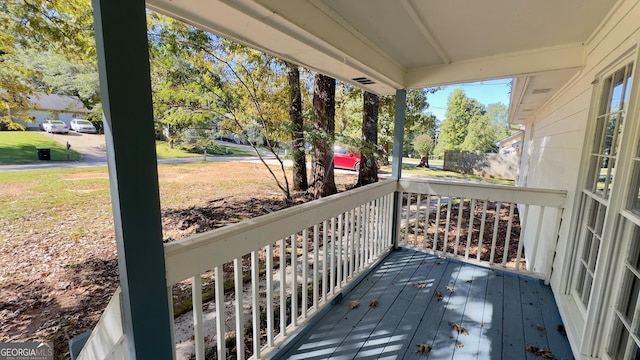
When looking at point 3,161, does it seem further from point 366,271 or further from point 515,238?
point 515,238

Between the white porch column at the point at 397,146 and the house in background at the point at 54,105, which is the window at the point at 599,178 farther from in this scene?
the house in background at the point at 54,105

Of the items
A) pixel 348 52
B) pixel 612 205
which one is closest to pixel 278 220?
pixel 348 52

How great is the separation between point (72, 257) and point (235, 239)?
13.7 ft

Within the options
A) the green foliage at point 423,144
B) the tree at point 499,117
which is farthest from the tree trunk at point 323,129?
the tree at point 499,117

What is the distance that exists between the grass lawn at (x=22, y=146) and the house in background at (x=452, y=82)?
398 inches

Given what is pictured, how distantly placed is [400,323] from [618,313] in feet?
4.17

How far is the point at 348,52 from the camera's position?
2.08 meters

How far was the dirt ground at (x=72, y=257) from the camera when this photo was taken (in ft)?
9.23

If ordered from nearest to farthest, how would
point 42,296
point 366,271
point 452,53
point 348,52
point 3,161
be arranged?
point 348,52 < point 452,53 < point 366,271 < point 42,296 < point 3,161

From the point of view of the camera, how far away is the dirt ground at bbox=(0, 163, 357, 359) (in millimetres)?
2814

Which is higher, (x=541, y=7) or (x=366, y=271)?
(x=541, y=7)

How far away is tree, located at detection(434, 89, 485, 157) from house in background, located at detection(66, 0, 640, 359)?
73.7 feet

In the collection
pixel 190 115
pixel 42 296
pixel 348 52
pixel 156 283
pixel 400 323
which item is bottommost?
pixel 42 296

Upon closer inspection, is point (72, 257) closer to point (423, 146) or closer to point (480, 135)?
point (423, 146)
